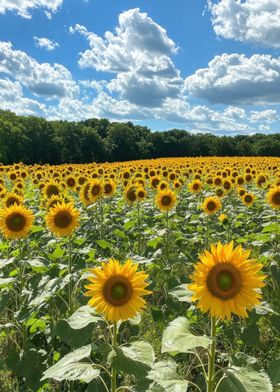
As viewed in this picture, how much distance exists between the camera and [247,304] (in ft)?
9.53

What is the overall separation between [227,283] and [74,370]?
3.47ft

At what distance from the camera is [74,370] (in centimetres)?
275

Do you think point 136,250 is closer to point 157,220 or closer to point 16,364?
point 157,220

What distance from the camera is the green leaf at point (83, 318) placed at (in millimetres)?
3158

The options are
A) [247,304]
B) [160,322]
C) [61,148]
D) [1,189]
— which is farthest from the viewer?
[61,148]

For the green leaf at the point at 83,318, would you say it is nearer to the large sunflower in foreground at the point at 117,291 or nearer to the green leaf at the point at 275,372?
the large sunflower in foreground at the point at 117,291

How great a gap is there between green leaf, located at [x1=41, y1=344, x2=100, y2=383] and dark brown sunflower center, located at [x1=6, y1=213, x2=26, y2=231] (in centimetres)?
323

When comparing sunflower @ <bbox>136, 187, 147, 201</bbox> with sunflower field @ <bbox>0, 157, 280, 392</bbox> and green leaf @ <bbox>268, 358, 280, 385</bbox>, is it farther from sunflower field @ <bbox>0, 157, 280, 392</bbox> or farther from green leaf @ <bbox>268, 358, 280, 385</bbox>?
green leaf @ <bbox>268, 358, 280, 385</bbox>

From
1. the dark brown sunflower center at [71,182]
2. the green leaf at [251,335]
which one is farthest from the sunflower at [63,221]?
the dark brown sunflower center at [71,182]

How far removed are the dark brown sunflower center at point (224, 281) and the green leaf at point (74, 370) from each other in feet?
2.83

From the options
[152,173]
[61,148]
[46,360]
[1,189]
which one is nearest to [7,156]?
[61,148]

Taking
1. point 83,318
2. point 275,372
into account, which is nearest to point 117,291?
point 83,318

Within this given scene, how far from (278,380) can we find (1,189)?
8950 millimetres

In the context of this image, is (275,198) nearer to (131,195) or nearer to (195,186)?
(131,195)
